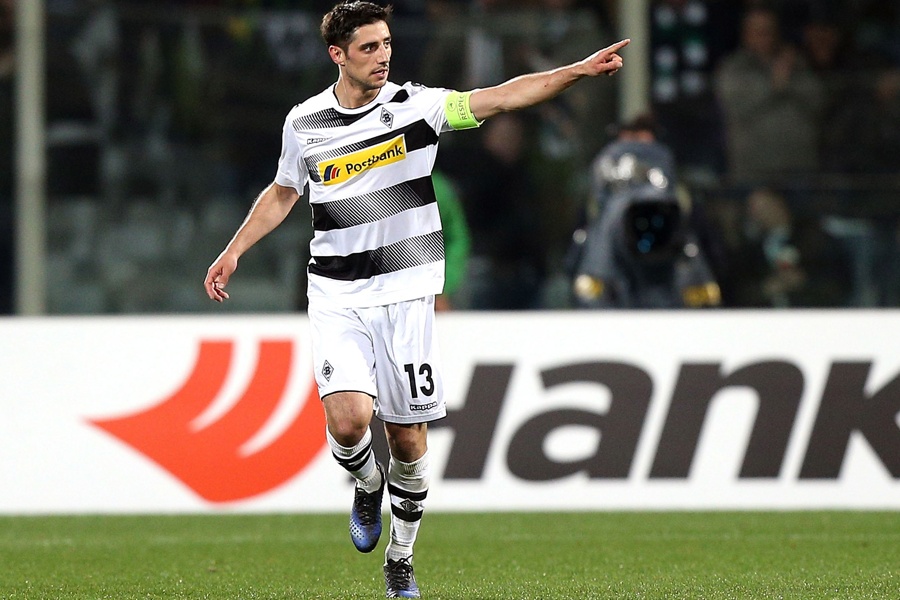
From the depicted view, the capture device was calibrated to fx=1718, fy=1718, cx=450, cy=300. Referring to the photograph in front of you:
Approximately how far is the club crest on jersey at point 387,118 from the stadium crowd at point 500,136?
644 centimetres

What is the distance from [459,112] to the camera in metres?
5.89

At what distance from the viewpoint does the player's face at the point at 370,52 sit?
5.92 metres

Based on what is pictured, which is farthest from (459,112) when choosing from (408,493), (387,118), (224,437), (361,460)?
(224,437)

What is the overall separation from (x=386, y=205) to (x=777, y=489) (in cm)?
429

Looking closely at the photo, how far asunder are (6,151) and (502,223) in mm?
4072

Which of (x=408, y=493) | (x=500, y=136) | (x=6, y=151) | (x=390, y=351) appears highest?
(x=390, y=351)

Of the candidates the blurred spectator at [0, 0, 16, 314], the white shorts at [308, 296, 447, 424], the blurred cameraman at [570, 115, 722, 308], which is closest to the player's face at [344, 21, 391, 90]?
the white shorts at [308, 296, 447, 424]

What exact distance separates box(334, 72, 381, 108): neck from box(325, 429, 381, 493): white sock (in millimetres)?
1166

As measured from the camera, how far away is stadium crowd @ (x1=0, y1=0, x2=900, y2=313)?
499 inches

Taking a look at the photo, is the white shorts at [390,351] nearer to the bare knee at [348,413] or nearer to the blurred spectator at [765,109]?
the bare knee at [348,413]

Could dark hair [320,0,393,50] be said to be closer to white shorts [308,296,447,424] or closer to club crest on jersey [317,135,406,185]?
club crest on jersey [317,135,406,185]

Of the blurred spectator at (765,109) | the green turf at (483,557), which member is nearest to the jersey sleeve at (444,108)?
the green turf at (483,557)

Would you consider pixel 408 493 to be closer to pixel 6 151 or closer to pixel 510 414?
pixel 510 414

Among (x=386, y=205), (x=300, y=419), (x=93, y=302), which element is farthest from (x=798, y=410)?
(x=93, y=302)
